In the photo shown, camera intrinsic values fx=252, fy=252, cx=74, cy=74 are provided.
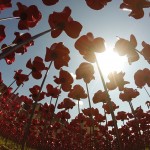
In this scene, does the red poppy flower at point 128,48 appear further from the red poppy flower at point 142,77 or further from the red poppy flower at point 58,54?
the red poppy flower at point 142,77

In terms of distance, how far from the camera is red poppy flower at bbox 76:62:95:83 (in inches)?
237

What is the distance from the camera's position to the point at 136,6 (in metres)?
3.11

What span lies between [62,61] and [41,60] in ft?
2.20

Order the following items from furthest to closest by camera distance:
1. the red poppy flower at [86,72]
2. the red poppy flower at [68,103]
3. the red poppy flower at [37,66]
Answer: the red poppy flower at [68,103], the red poppy flower at [86,72], the red poppy flower at [37,66]

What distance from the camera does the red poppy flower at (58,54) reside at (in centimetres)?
489

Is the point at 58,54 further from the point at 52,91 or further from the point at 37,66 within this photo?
the point at 52,91

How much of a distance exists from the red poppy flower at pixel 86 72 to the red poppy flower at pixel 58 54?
1.03 metres

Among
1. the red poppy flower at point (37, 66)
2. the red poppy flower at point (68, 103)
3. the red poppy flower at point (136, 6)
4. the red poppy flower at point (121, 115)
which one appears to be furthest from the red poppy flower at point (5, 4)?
the red poppy flower at point (121, 115)

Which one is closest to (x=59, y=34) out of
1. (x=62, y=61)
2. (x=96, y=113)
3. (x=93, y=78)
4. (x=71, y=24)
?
(x=71, y=24)

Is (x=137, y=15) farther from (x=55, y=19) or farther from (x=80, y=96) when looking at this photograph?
(x=80, y=96)

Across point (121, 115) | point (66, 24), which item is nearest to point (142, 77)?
point (66, 24)

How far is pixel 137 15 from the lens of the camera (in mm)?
3232

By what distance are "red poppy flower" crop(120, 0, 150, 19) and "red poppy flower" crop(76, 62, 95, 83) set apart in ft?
9.21

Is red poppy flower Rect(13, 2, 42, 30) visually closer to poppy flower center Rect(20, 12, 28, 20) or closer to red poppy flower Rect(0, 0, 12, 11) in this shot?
poppy flower center Rect(20, 12, 28, 20)
